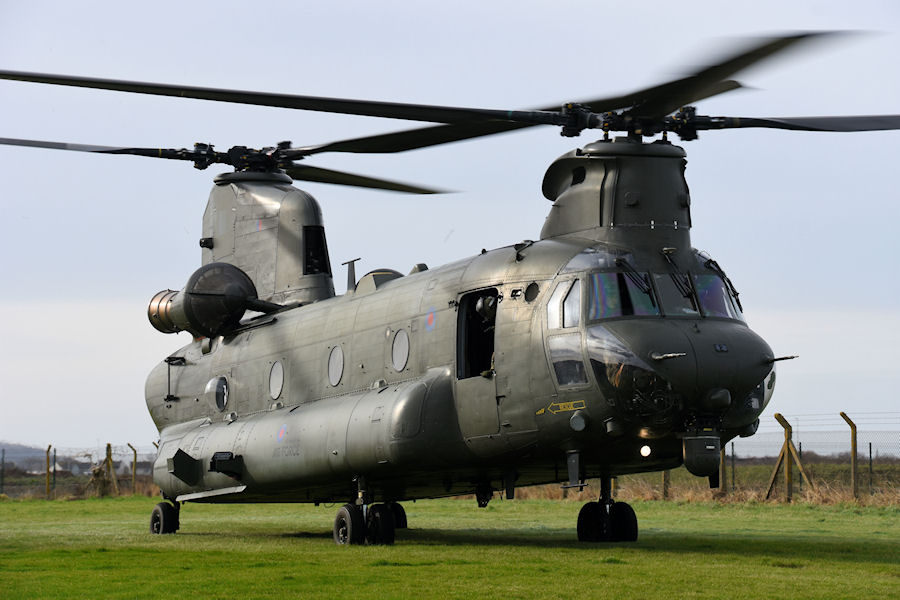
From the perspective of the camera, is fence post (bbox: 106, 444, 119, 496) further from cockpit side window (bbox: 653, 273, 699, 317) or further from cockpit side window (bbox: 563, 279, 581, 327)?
cockpit side window (bbox: 653, 273, 699, 317)

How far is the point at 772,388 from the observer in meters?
16.5

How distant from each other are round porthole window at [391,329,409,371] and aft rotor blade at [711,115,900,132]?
5.91 metres

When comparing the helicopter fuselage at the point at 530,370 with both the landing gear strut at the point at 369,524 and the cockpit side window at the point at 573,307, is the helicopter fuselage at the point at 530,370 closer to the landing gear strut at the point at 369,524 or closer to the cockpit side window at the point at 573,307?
the cockpit side window at the point at 573,307

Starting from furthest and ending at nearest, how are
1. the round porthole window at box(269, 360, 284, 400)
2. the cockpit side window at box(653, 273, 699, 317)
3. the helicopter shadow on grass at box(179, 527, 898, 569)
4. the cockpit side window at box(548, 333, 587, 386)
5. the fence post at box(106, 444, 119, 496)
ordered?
the fence post at box(106, 444, 119, 496), the round porthole window at box(269, 360, 284, 400), the cockpit side window at box(653, 273, 699, 317), the cockpit side window at box(548, 333, 587, 386), the helicopter shadow on grass at box(179, 527, 898, 569)

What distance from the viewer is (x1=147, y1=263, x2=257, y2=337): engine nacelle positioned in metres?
23.7

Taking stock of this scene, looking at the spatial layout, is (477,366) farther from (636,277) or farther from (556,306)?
(636,277)

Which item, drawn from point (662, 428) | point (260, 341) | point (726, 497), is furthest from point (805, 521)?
point (260, 341)

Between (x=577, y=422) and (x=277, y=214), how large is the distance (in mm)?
10994

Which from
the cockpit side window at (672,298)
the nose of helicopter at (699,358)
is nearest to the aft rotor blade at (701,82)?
the cockpit side window at (672,298)

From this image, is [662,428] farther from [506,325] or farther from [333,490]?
[333,490]

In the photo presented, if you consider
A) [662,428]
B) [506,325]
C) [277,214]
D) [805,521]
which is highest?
[277,214]

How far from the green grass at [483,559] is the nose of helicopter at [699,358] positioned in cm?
210

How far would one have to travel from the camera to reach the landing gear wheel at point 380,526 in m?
18.2


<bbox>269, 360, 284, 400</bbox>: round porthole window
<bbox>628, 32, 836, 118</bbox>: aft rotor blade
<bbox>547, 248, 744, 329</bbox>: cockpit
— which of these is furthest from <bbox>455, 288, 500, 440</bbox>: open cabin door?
<bbox>269, 360, 284, 400</bbox>: round porthole window
